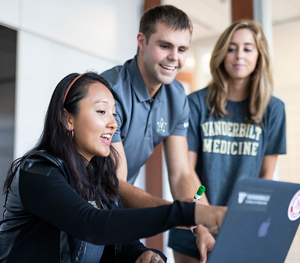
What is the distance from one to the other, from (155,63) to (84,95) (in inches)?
21.6

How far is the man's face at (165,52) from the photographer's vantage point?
1718mm

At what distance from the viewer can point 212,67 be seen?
6.87ft

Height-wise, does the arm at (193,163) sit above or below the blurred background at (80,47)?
below

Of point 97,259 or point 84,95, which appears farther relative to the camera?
point 84,95

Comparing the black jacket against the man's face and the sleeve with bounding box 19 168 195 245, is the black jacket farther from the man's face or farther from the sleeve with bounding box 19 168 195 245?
the man's face

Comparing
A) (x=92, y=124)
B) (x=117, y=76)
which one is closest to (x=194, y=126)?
(x=117, y=76)

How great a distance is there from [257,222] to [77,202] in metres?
0.38

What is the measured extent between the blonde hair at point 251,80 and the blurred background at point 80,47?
2.16ft

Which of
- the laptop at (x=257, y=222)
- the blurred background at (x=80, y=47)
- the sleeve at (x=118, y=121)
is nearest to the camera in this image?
the laptop at (x=257, y=222)

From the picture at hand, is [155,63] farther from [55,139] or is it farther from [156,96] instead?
[55,139]

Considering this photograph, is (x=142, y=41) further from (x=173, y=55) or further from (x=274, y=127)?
(x=274, y=127)

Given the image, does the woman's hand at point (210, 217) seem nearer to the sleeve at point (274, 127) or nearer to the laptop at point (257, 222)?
the laptop at point (257, 222)

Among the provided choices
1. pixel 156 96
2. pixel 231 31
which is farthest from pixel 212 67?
pixel 156 96

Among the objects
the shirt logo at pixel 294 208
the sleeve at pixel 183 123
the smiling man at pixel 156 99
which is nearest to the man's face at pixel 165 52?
the smiling man at pixel 156 99
